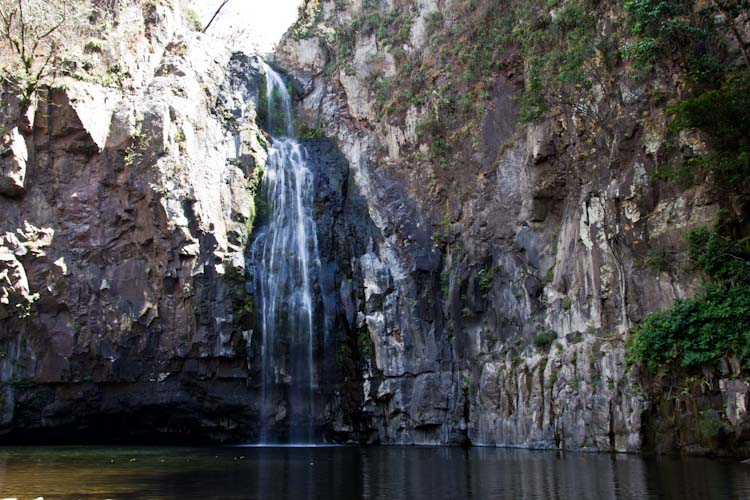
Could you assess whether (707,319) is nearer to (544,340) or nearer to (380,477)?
(544,340)

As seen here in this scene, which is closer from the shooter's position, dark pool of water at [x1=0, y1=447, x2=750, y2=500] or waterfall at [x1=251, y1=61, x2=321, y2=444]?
dark pool of water at [x1=0, y1=447, x2=750, y2=500]

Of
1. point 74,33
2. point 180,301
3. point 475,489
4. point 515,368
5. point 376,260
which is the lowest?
point 475,489

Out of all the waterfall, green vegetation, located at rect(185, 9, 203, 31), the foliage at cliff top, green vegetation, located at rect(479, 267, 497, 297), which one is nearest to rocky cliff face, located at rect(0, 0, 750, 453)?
green vegetation, located at rect(479, 267, 497, 297)

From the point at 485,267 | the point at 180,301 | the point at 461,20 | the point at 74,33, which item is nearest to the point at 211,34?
the point at 74,33

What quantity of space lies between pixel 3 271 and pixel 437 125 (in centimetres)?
1975

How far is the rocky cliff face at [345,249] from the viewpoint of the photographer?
23344 millimetres

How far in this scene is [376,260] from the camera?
29547 millimetres

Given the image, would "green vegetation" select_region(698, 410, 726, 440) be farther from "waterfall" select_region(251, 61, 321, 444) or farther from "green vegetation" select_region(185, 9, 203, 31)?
"green vegetation" select_region(185, 9, 203, 31)

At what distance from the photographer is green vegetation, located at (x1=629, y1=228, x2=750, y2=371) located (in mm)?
16891

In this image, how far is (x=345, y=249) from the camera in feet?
102

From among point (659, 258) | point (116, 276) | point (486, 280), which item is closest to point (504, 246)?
point (486, 280)

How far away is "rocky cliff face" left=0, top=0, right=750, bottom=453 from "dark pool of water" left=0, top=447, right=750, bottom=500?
6.13 m

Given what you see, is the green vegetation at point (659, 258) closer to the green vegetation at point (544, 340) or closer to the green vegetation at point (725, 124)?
the green vegetation at point (725, 124)

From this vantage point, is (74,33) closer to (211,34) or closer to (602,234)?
(211,34)
